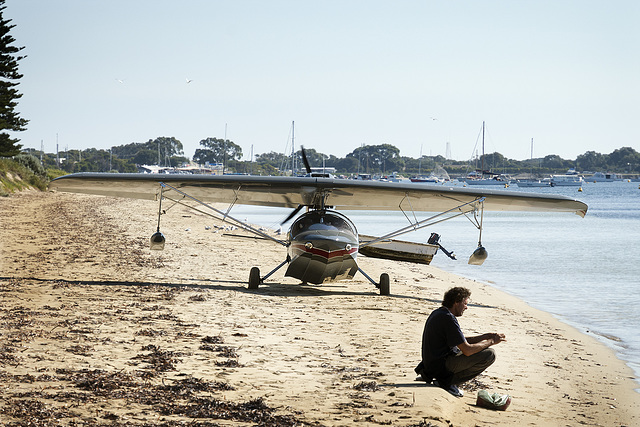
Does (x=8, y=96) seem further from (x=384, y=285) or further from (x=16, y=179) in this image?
(x=384, y=285)

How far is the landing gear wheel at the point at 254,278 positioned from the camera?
43.8 feet

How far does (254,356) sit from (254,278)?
18.4 feet

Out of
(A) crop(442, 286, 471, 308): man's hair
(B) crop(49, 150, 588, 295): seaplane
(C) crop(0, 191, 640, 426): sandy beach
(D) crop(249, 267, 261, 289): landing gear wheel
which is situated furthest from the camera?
(D) crop(249, 267, 261, 289): landing gear wheel

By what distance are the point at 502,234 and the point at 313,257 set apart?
28.1 meters

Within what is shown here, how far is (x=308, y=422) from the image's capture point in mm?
5531

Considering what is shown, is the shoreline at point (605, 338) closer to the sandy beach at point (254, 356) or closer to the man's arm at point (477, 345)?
the sandy beach at point (254, 356)

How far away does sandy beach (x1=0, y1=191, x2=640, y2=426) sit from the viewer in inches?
228

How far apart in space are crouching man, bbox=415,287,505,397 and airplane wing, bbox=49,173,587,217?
661 cm

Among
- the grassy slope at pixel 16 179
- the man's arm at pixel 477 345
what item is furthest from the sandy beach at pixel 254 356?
the grassy slope at pixel 16 179

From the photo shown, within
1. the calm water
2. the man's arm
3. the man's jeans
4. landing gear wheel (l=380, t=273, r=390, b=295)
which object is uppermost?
the man's arm

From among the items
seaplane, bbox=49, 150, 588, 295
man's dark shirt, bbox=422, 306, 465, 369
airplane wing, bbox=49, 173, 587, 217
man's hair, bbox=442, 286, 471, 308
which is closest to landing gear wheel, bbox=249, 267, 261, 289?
seaplane, bbox=49, 150, 588, 295

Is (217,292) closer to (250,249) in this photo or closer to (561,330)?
(561,330)

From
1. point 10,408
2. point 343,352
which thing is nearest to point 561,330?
point 343,352

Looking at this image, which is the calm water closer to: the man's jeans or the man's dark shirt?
the man's jeans
